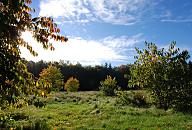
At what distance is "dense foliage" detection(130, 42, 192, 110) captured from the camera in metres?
29.2

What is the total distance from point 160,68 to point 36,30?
25621mm

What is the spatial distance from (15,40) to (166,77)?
24.8 meters

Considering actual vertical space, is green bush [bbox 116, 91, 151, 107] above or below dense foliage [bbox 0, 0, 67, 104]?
below

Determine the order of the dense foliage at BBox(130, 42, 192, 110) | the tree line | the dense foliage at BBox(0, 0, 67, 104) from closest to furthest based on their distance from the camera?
the dense foliage at BBox(0, 0, 67, 104), the dense foliage at BBox(130, 42, 192, 110), the tree line

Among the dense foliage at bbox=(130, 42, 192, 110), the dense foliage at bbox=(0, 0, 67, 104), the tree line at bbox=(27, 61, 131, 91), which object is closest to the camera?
the dense foliage at bbox=(0, 0, 67, 104)

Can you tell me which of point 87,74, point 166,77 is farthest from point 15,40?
point 87,74

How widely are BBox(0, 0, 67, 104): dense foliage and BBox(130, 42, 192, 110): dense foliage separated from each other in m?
22.8

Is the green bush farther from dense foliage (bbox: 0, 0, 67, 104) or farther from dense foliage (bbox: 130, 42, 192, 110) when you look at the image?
dense foliage (bbox: 0, 0, 67, 104)

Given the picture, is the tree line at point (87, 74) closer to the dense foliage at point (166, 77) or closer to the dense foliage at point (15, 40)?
the dense foliage at point (166, 77)

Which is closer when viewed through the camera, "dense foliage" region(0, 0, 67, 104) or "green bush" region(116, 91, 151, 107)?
"dense foliage" region(0, 0, 67, 104)

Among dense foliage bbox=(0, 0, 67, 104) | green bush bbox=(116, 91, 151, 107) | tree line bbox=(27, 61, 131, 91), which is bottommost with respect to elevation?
green bush bbox=(116, 91, 151, 107)

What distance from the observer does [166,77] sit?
30.1 meters

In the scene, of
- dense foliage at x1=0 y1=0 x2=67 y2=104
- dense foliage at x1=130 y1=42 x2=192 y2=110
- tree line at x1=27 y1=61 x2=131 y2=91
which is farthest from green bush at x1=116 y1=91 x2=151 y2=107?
tree line at x1=27 y1=61 x2=131 y2=91

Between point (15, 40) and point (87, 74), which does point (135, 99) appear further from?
point (87, 74)
